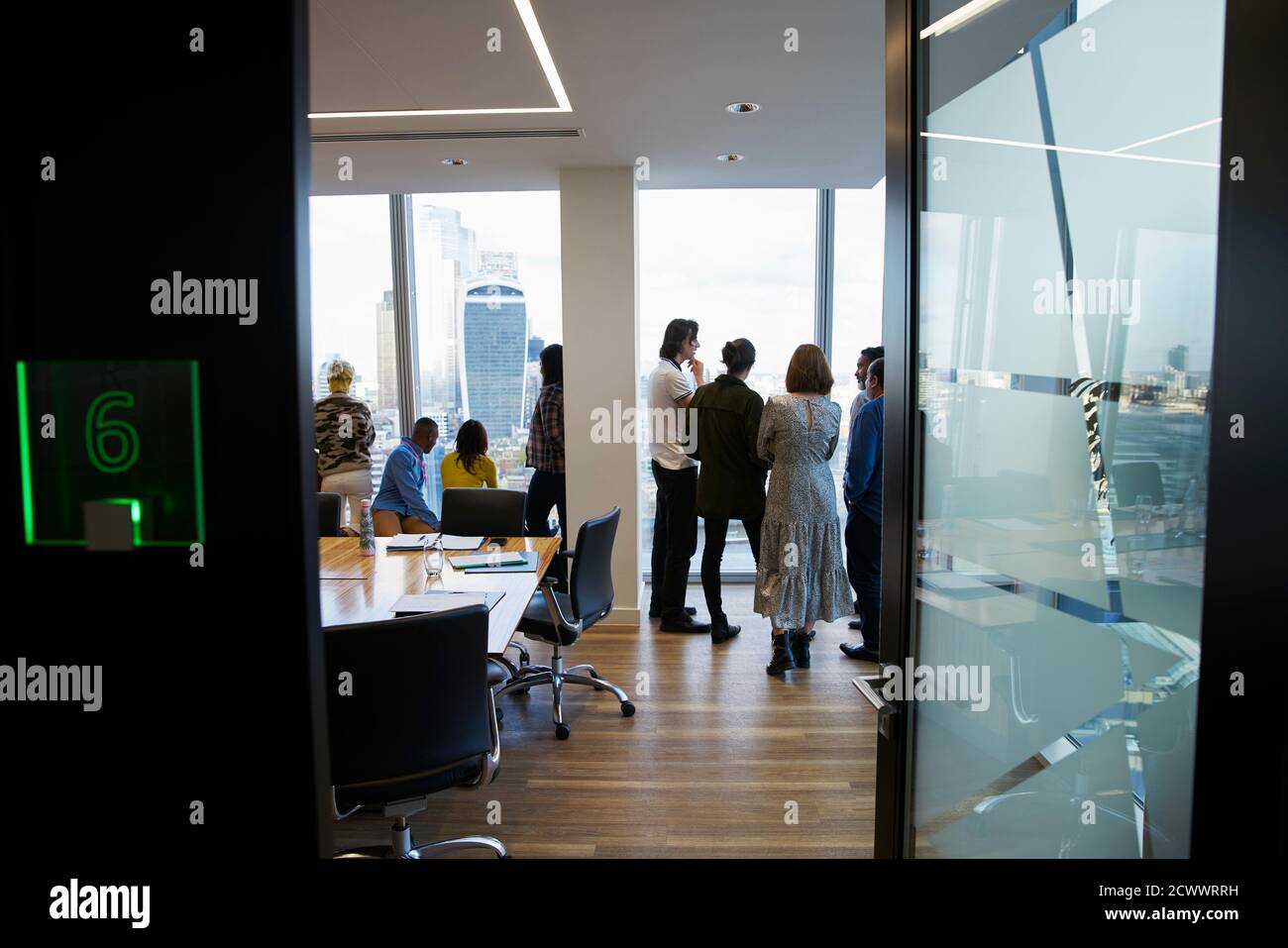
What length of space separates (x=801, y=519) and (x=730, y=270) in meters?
2.62

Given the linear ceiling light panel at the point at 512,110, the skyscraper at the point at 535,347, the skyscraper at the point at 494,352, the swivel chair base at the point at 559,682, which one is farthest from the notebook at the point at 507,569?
the skyscraper at the point at 535,347

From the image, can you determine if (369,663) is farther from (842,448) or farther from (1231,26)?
(842,448)

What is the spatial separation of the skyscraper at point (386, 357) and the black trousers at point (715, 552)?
2934 mm

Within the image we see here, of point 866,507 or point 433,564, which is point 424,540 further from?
point 866,507

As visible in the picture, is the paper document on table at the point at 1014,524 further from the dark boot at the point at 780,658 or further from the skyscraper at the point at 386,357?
the skyscraper at the point at 386,357

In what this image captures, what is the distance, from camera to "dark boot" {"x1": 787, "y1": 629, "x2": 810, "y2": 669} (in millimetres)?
4336

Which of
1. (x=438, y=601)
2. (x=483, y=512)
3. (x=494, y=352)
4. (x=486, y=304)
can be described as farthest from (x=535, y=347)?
(x=438, y=601)

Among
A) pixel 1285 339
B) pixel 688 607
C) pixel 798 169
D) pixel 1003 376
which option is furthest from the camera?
pixel 688 607

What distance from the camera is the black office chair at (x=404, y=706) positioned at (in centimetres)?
198

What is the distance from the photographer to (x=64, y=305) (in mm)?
835

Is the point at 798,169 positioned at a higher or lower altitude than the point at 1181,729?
higher
